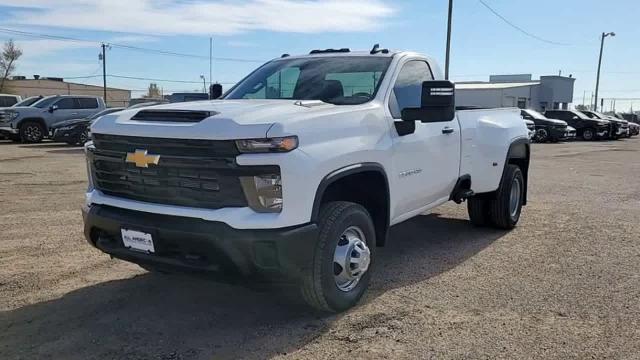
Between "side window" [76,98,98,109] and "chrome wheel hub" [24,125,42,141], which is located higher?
"side window" [76,98,98,109]

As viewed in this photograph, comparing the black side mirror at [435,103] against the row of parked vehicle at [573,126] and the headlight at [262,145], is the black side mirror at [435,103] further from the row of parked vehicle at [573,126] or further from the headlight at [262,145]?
the row of parked vehicle at [573,126]

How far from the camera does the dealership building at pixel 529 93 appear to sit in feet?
166

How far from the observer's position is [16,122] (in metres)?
22.1

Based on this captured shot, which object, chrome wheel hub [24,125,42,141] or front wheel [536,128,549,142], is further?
front wheel [536,128,549,142]

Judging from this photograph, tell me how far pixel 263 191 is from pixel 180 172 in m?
0.59

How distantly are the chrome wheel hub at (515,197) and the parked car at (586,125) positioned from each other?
28.6m

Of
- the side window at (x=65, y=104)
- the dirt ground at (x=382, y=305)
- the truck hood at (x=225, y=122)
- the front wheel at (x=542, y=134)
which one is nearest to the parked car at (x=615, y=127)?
the front wheel at (x=542, y=134)

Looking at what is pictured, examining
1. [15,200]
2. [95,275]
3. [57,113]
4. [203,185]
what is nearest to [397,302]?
[203,185]

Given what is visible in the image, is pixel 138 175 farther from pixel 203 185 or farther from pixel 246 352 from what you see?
pixel 246 352

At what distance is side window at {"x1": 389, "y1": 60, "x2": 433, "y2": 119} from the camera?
514 centimetres

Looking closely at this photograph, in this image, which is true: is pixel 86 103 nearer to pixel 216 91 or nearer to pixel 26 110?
pixel 26 110

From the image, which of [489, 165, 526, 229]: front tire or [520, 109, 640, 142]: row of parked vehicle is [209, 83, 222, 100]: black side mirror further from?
[520, 109, 640, 142]: row of parked vehicle

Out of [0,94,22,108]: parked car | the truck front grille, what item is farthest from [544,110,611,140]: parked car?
the truck front grille

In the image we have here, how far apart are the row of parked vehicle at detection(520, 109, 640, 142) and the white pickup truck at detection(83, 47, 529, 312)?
2751 cm
